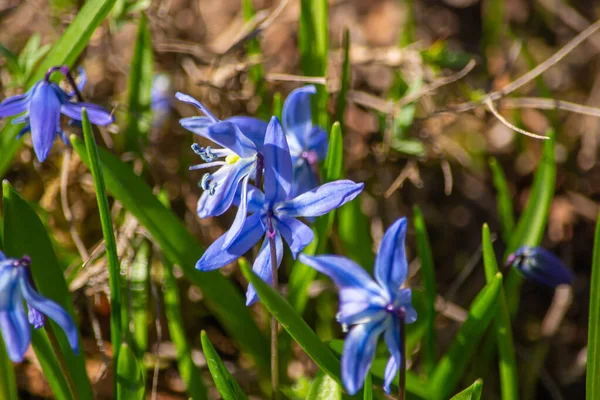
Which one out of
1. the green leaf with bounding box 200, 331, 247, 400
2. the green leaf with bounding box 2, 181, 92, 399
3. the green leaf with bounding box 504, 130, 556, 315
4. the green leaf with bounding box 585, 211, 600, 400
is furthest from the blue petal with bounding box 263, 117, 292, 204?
the green leaf with bounding box 504, 130, 556, 315

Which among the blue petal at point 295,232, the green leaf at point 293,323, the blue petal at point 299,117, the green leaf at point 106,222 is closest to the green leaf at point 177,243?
the green leaf at point 106,222

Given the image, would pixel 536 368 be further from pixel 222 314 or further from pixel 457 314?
pixel 222 314

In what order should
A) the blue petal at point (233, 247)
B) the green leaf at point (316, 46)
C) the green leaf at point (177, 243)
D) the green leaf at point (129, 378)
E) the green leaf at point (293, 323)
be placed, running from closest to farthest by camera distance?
the green leaf at point (293, 323) < the blue petal at point (233, 247) < the green leaf at point (129, 378) < the green leaf at point (177, 243) < the green leaf at point (316, 46)

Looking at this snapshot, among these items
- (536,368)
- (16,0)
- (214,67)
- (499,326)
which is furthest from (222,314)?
(16,0)

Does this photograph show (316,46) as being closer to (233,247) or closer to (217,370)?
(233,247)

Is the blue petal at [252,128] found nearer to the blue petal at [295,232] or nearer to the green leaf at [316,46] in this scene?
the blue petal at [295,232]

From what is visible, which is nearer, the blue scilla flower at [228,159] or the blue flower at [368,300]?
the blue flower at [368,300]

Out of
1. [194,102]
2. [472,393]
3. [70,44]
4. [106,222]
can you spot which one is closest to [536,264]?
[472,393]
